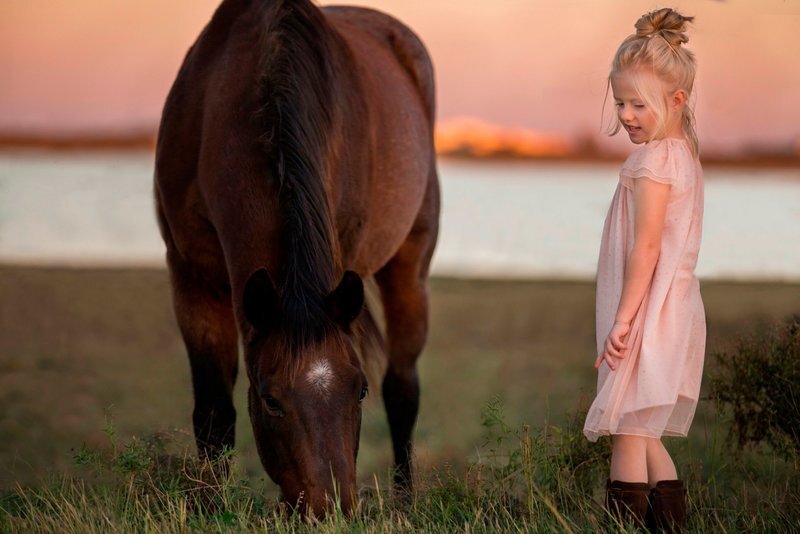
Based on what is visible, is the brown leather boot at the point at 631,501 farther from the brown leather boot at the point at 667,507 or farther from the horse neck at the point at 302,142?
the horse neck at the point at 302,142

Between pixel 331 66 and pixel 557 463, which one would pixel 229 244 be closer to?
pixel 331 66

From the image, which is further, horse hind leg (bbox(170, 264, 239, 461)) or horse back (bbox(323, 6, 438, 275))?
horse back (bbox(323, 6, 438, 275))

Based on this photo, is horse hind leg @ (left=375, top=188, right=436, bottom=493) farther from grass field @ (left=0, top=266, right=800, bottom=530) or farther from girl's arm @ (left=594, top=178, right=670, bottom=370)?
girl's arm @ (left=594, top=178, right=670, bottom=370)

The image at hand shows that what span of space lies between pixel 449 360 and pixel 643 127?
9585mm

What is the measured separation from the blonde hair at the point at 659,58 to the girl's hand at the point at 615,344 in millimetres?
658

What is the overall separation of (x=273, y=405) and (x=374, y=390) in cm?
105

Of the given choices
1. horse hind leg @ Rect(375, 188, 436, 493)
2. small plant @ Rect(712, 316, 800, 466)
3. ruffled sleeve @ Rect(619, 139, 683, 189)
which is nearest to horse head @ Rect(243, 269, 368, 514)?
ruffled sleeve @ Rect(619, 139, 683, 189)

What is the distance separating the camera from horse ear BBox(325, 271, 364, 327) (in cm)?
335

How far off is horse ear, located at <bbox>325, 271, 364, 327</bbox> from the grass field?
49cm

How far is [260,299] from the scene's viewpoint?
332 cm


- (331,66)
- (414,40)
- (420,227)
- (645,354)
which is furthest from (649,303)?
(414,40)

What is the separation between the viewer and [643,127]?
3.35 m

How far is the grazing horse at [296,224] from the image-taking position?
3266mm

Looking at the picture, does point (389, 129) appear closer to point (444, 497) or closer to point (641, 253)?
point (444, 497)
